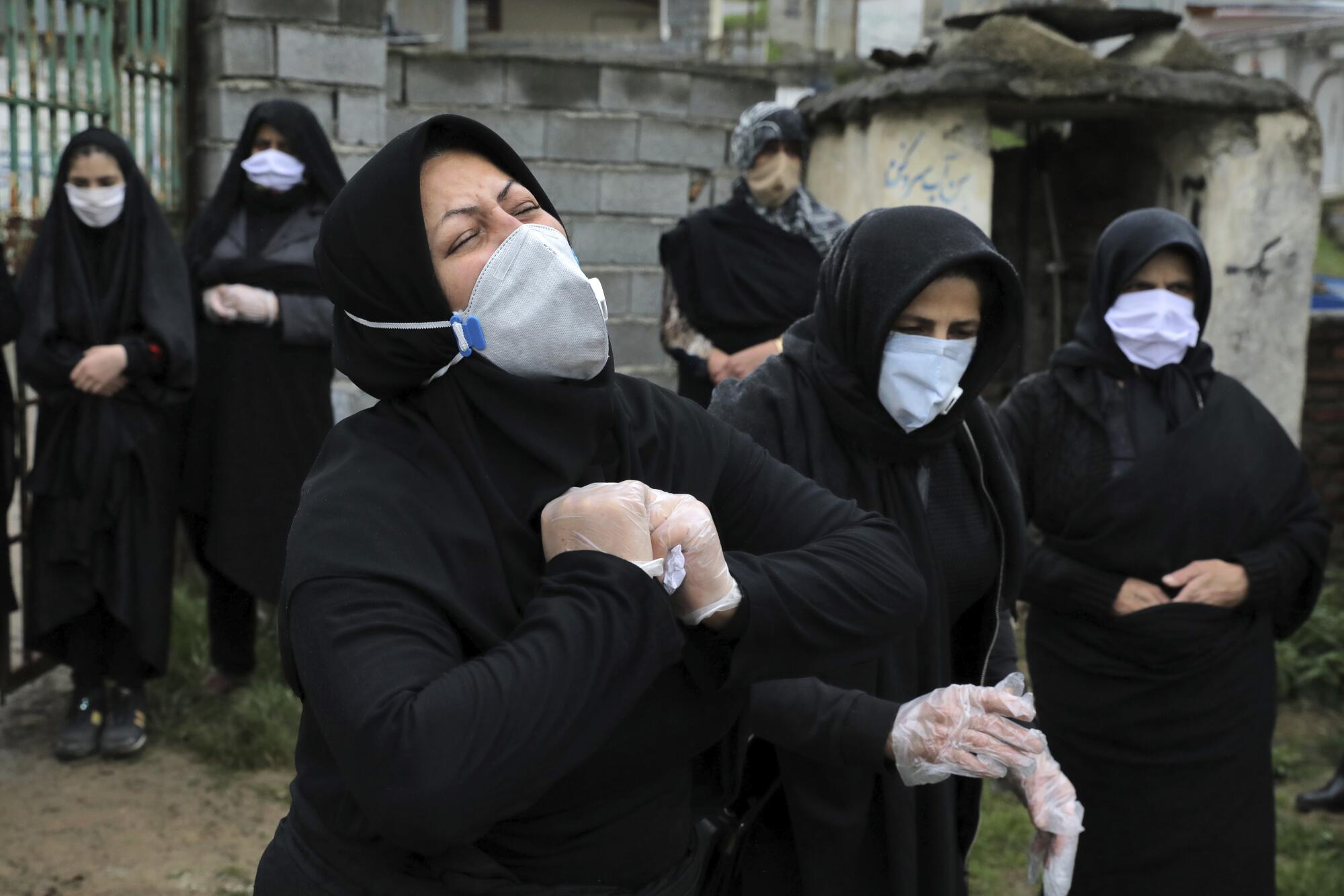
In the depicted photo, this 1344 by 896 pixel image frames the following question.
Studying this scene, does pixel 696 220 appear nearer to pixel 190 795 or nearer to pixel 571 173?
pixel 571 173

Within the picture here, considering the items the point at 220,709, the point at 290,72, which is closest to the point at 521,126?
the point at 290,72

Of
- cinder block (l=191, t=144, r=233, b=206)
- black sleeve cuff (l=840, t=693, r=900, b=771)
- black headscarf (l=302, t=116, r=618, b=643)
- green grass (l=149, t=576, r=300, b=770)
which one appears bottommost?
green grass (l=149, t=576, r=300, b=770)

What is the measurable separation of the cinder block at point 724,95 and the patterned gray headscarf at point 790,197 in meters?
1.61

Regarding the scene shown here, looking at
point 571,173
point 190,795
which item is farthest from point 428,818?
point 571,173

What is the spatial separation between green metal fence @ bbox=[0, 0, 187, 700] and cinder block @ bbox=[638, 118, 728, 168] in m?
2.03

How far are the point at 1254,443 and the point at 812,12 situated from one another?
19.1 meters

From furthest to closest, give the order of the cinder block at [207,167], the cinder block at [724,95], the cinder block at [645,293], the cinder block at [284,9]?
1. the cinder block at [724,95]
2. the cinder block at [645,293]
3. the cinder block at [207,167]
4. the cinder block at [284,9]

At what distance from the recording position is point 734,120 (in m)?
6.64

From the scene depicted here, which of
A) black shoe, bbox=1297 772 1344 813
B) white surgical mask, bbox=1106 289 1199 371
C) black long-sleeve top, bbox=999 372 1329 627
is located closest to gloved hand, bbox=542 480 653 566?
black long-sleeve top, bbox=999 372 1329 627

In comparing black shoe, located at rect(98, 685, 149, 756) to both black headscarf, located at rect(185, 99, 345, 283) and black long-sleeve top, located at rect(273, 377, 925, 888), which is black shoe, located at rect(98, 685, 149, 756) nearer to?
black headscarf, located at rect(185, 99, 345, 283)

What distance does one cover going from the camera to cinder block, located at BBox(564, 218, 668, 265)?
6.27 metres

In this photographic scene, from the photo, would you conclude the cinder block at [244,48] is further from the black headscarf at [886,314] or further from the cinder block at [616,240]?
the black headscarf at [886,314]

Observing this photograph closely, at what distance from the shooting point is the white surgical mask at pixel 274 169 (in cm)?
451

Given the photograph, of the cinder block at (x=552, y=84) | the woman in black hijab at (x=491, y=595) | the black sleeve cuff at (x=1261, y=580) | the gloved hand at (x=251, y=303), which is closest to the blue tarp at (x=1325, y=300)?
the cinder block at (x=552, y=84)
